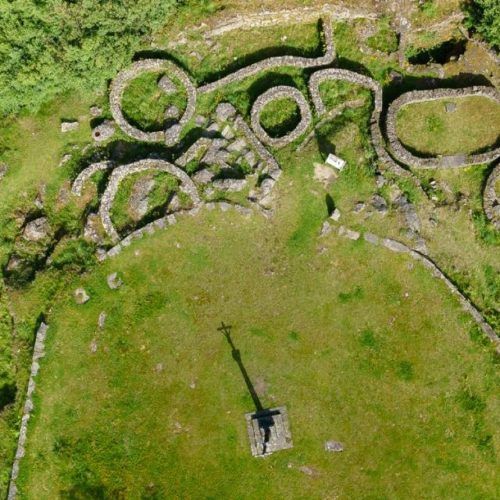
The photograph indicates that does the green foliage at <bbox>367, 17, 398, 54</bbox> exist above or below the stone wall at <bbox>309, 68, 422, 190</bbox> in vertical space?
above

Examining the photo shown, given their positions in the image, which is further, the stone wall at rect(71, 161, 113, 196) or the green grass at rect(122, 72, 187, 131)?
the green grass at rect(122, 72, 187, 131)

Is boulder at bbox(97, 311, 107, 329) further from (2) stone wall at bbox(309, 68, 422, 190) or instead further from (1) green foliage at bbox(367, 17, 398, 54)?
(1) green foliage at bbox(367, 17, 398, 54)

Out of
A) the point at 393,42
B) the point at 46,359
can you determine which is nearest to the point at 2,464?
the point at 46,359

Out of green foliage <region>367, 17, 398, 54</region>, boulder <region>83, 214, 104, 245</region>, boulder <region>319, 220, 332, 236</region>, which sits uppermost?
green foliage <region>367, 17, 398, 54</region>

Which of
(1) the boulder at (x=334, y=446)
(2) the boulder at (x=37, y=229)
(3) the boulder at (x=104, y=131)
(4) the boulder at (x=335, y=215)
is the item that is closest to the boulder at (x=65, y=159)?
(3) the boulder at (x=104, y=131)

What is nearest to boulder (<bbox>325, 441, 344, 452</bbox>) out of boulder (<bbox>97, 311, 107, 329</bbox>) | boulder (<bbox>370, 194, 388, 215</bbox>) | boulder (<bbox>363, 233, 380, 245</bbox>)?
boulder (<bbox>363, 233, 380, 245</bbox>)

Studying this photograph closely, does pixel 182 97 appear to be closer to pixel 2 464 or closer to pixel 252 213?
pixel 252 213

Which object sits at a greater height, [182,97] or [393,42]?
[393,42]
